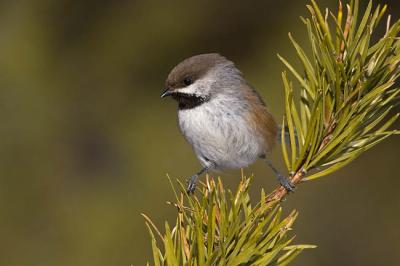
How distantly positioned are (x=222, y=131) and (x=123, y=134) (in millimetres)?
→ 2148

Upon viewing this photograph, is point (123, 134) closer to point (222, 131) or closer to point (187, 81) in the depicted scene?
point (187, 81)

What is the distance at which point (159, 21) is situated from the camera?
4.73 m

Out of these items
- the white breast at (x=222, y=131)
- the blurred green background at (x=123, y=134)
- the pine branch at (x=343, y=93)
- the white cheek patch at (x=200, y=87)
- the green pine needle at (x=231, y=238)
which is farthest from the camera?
the blurred green background at (x=123, y=134)

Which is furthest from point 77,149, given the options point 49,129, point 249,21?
point 249,21

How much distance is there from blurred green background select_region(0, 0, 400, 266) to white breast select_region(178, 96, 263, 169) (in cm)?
169

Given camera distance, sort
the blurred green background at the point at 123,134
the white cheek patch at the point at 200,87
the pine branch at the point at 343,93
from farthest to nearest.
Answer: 1. the blurred green background at the point at 123,134
2. the white cheek patch at the point at 200,87
3. the pine branch at the point at 343,93

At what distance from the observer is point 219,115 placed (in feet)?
9.79

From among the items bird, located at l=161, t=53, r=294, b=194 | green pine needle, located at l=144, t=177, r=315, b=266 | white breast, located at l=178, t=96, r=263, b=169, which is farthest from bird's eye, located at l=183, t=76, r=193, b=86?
green pine needle, located at l=144, t=177, r=315, b=266

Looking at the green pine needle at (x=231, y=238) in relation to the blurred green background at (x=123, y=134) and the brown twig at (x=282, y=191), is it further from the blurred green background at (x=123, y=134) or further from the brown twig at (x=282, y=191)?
the blurred green background at (x=123, y=134)

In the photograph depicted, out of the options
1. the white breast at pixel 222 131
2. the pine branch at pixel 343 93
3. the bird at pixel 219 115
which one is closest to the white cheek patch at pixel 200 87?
the bird at pixel 219 115

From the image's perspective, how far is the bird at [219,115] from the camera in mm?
2988

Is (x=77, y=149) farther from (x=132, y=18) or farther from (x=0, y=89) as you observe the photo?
(x=132, y=18)

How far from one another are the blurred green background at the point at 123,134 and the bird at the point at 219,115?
1531mm

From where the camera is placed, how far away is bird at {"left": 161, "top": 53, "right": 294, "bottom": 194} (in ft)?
9.80
